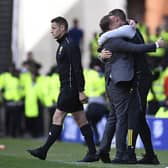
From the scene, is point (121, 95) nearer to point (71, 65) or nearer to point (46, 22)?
point (71, 65)

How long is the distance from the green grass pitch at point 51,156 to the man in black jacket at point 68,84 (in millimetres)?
355

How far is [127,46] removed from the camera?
12102 millimetres

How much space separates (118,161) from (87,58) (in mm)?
13607

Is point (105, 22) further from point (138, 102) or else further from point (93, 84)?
point (93, 84)

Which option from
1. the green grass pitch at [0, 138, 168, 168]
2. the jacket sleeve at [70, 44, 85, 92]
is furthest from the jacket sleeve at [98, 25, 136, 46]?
the green grass pitch at [0, 138, 168, 168]

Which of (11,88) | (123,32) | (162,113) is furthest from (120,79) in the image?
(11,88)

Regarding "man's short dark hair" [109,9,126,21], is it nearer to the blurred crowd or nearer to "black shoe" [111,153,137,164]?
"black shoe" [111,153,137,164]

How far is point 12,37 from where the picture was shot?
2675 cm

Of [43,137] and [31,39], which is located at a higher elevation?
[31,39]

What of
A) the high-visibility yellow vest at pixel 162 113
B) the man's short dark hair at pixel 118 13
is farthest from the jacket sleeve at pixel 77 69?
the high-visibility yellow vest at pixel 162 113

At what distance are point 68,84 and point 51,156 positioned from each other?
2579mm

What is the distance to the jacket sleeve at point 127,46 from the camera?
1195cm

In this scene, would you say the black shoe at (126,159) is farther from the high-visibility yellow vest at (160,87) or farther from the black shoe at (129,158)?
the high-visibility yellow vest at (160,87)

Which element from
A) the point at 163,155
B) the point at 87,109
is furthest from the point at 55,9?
the point at 163,155
